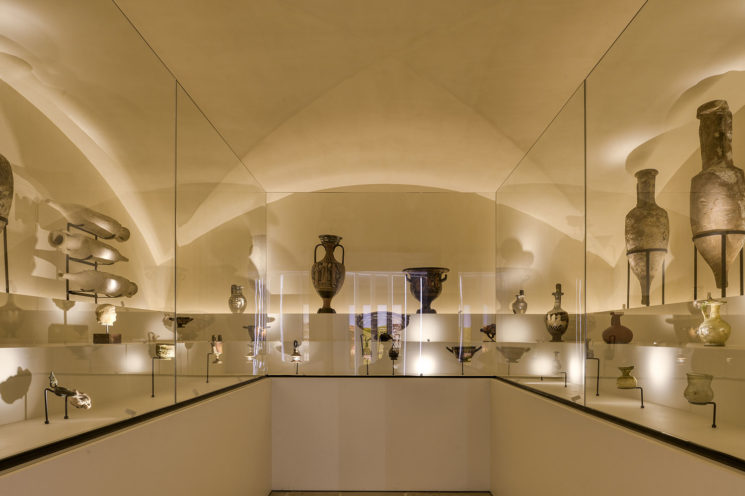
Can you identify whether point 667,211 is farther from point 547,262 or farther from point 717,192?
point 547,262

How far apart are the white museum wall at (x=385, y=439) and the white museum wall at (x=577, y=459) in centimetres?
17

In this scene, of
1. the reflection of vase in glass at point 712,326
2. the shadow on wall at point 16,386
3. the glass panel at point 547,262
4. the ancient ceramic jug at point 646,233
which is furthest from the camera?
the glass panel at point 547,262

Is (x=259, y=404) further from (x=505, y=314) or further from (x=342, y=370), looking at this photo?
(x=505, y=314)

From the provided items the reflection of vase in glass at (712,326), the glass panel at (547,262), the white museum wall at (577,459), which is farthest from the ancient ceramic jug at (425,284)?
the reflection of vase in glass at (712,326)

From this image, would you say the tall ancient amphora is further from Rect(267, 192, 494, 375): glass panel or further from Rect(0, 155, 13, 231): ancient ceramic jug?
Rect(267, 192, 494, 375): glass panel

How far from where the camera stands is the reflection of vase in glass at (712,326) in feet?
4.28

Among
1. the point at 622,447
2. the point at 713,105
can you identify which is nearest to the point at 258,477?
the point at 622,447

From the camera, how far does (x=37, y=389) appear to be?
4.26 feet

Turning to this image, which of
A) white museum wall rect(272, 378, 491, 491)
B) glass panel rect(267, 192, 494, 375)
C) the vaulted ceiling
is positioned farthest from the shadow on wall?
glass panel rect(267, 192, 494, 375)

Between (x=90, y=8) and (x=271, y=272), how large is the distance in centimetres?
277

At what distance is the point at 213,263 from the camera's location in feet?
9.12

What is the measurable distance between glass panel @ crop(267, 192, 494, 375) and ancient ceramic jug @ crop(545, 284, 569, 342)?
1.39 m

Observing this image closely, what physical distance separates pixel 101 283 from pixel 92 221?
0.58 ft

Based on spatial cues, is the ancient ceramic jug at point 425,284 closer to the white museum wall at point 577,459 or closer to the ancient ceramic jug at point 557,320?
the white museum wall at point 577,459
